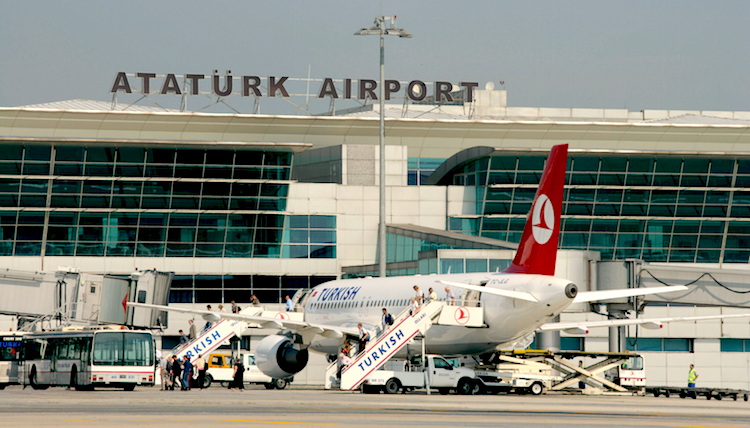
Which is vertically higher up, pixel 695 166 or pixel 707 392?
pixel 695 166

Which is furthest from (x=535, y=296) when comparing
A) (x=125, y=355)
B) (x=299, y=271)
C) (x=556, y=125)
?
(x=556, y=125)

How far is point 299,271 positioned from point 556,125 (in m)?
22.5

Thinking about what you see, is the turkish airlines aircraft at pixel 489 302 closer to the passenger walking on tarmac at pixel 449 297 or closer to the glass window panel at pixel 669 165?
the passenger walking on tarmac at pixel 449 297

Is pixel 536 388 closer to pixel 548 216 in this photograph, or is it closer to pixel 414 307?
pixel 414 307

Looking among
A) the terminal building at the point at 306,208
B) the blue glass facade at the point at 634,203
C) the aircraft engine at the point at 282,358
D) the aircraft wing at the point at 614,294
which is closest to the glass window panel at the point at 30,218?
the terminal building at the point at 306,208

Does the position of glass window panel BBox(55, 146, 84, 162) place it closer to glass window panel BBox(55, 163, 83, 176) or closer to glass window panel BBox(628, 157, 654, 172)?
glass window panel BBox(55, 163, 83, 176)

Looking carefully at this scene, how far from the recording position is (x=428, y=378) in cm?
3712

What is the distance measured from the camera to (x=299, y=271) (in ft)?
214

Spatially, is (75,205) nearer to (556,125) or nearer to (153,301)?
(153,301)

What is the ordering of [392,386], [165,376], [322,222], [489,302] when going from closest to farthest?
1. [489,302]
2. [392,386]
3. [165,376]
4. [322,222]

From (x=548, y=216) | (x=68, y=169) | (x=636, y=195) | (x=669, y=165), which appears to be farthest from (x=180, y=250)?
(x=548, y=216)

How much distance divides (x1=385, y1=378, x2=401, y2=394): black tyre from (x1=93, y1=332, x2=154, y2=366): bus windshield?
10.7 metres

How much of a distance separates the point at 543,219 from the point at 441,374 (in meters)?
6.90

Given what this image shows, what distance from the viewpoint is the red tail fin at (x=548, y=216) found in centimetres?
3534
